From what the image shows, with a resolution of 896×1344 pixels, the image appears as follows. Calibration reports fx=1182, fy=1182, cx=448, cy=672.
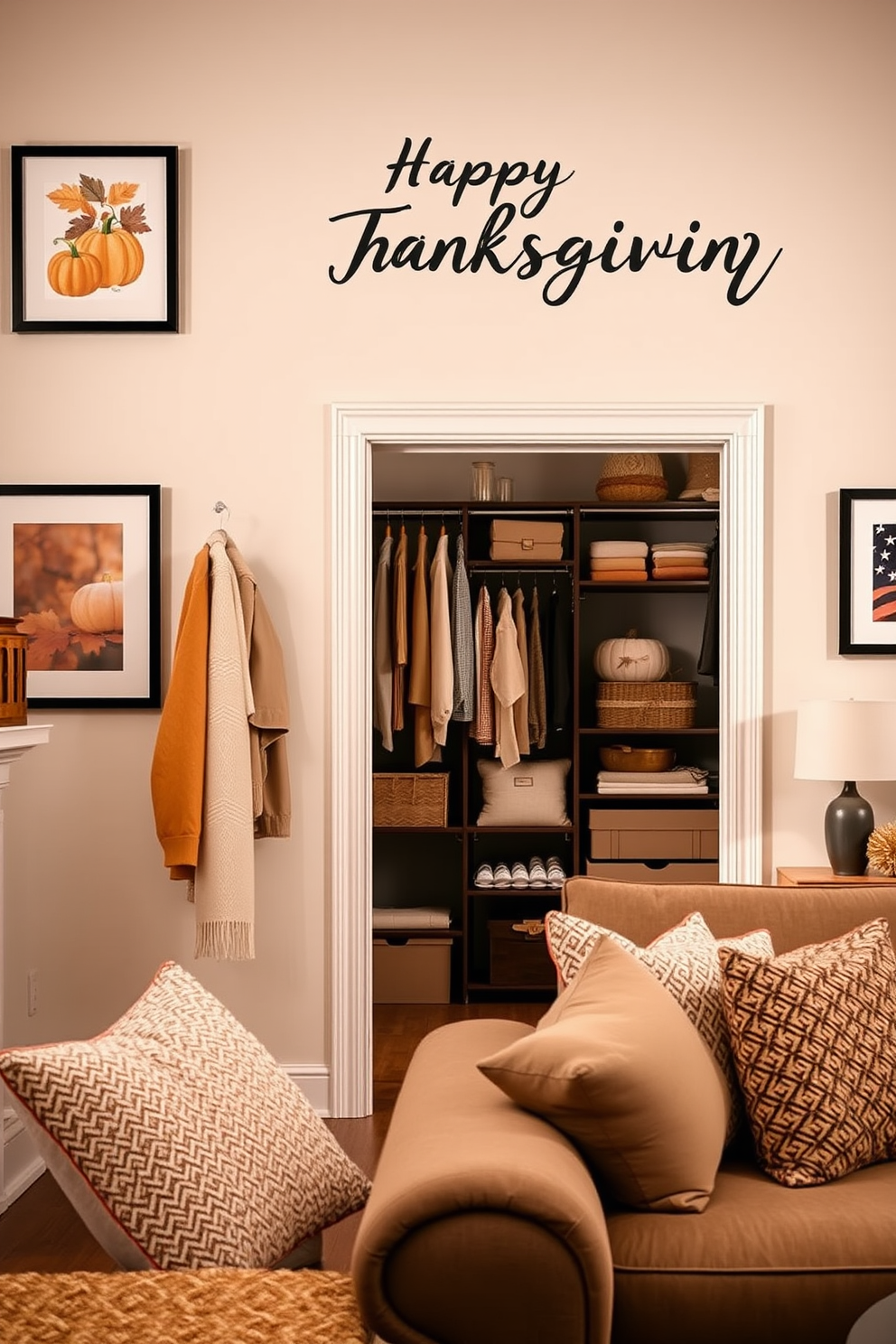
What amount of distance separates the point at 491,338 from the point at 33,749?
1.83m

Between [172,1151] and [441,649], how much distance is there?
3.46 m

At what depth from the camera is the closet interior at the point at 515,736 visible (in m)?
5.01

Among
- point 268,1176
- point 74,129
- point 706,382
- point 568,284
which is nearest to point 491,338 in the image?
point 568,284

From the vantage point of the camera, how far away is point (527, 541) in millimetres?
5086

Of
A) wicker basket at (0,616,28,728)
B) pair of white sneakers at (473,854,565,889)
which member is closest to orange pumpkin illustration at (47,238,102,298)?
wicker basket at (0,616,28,728)

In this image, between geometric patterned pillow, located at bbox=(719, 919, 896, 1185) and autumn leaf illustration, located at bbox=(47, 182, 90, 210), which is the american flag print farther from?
autumn leaf illustration, located at bbox=(47, 182, 90, 210)

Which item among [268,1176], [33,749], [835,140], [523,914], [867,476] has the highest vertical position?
[835,140]

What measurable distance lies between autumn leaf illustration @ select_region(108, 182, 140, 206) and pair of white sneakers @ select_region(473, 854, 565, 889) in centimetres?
301

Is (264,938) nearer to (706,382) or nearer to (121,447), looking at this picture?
(121,447)

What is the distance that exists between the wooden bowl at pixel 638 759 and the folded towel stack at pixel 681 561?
762 mm

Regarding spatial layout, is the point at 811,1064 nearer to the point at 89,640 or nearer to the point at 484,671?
A: the point at 89,640

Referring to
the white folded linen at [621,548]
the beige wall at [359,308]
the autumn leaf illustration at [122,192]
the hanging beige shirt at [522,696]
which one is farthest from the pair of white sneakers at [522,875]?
the autumn leaf illustration at [122,192]

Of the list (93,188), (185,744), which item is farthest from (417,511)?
(185,744)

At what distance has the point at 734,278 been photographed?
351 cm
